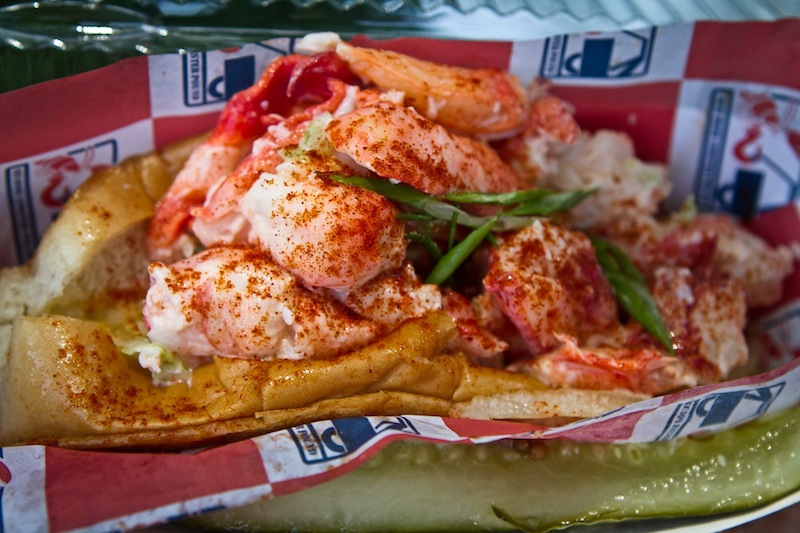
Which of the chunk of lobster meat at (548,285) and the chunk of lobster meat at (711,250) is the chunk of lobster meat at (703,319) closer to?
the chunk of lobster meat at (711,250)

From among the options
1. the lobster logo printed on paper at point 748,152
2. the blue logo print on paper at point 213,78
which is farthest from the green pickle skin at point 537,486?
the blue logo print on paper at point 213,78

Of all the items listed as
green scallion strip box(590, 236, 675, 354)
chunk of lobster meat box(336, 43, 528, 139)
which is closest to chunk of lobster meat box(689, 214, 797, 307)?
green scallion strip box(590, 236, 675, 354)

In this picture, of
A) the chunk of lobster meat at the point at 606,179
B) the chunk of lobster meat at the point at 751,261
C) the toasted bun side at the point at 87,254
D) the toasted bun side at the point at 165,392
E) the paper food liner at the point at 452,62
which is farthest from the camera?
the chunk of lobster meat at the point at 751,261

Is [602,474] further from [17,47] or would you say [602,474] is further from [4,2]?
[4,2]

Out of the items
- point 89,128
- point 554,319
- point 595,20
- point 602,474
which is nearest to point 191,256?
point 89,128

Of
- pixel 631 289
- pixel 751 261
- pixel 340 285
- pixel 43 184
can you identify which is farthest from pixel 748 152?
pixel 43 184

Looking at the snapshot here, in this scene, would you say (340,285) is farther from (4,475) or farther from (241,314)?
(4,475)
